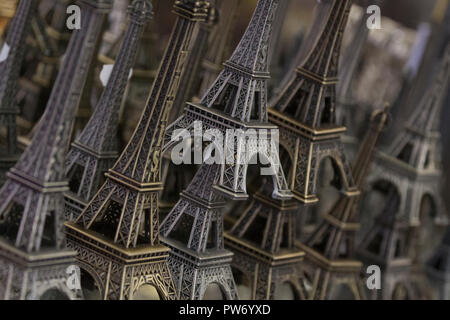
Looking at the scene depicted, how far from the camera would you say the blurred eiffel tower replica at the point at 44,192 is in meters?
11.5

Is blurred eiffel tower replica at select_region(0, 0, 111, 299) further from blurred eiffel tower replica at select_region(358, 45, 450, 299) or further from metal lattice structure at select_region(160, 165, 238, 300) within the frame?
blurred eiffel tower replica at select_region(358, 45, 450, 299)

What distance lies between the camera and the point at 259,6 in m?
13.3

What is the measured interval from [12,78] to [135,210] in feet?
7.88

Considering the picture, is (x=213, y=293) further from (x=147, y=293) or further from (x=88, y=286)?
(x=88, y=286)

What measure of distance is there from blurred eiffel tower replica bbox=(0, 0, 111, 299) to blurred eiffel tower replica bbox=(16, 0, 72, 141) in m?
4.55

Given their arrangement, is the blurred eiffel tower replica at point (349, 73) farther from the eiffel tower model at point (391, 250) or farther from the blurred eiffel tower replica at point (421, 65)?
the blurred eiffel tower replica at point (421, 65)

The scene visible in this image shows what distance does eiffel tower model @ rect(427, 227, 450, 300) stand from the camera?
65.3ft

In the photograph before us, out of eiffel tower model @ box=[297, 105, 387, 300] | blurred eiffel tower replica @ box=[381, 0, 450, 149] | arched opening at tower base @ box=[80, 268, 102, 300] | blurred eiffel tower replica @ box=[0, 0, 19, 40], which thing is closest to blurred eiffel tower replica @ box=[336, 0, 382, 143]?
eiffel tower model @ box=[297, 105, 387, 300]

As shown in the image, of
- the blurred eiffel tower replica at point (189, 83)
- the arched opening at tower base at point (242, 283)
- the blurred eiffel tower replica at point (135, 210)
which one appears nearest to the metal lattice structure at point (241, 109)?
the blurred eiffel tower replica at point (135, 210)

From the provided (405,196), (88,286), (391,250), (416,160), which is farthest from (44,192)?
(416,160)

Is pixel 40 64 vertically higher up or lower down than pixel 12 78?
higher up

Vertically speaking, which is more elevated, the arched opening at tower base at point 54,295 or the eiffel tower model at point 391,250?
the eiffel tower model at point 391,250

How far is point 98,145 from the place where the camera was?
46.0 feet

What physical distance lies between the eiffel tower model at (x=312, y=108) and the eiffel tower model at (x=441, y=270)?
5725 mm
